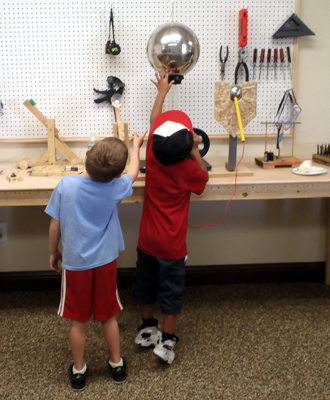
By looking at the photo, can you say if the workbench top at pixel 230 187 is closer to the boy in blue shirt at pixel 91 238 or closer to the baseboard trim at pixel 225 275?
the boy in blue shirt at pixel 91 238

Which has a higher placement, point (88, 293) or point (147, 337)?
point (88, 293)

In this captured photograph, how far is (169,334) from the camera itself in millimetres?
1807

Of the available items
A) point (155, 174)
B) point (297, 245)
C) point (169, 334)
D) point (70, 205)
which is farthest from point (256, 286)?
point (70, 205)

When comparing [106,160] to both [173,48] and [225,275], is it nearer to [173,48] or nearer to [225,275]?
[173,48]

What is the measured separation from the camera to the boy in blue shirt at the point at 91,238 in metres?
1.46

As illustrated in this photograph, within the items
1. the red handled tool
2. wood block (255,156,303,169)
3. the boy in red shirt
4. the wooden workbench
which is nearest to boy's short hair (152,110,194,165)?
→ the boy in red shirt

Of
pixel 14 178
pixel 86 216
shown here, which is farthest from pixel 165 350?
pixel 14 178

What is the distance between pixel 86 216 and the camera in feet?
4.92

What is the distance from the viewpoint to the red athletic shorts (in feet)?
5.10

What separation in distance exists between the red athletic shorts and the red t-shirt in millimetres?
237

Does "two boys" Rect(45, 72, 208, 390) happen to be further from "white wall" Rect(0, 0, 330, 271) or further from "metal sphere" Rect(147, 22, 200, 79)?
"white wall" Rect(0, 0, 330, 271)

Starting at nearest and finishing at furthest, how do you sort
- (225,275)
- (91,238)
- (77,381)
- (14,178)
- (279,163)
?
(91,238)
(77,381)
(14,178)
(279,163)
(225,275)

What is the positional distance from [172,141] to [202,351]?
3.41 ft

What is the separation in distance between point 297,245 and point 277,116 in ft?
2.89
